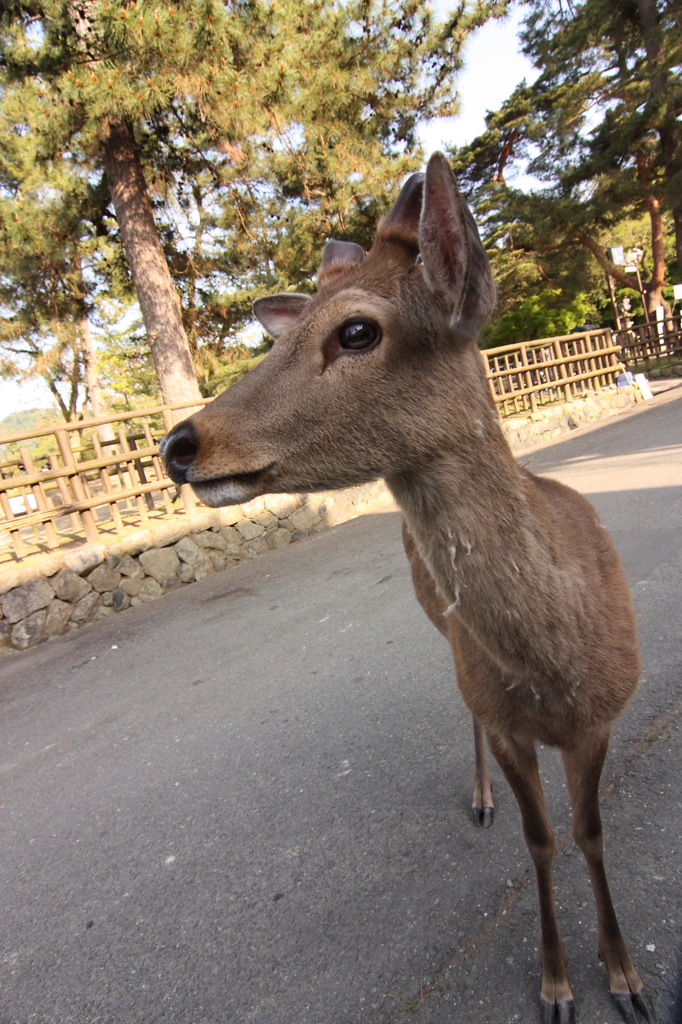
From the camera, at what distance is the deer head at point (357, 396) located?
1627mm

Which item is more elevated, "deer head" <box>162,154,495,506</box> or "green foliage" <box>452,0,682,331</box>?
"green foliage" <box>452,0,682,331</box>

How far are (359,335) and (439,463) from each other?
0.41 m

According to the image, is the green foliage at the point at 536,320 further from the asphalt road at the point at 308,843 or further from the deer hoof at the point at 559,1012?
the deer hoof at the point at 559,1012

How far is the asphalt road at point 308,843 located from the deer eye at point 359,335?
1912 millimetres

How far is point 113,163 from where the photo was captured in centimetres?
988

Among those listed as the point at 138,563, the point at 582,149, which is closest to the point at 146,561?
the point at 138,563

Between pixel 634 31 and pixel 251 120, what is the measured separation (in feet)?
58.3

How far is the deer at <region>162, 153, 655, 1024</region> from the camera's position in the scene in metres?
1.65

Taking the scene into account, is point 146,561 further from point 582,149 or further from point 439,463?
point 582,149

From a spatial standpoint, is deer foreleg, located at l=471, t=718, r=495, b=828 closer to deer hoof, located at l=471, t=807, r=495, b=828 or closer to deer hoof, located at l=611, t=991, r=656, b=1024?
deer hoof, located at l=471, t=807, r=495, b=828

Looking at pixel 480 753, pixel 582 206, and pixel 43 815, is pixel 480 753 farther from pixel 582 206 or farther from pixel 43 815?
pixel 582 206

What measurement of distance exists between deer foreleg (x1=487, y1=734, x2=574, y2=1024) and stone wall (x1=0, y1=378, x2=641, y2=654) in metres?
5.47

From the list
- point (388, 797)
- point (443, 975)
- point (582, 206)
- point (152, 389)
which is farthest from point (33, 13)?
point (152, 389)

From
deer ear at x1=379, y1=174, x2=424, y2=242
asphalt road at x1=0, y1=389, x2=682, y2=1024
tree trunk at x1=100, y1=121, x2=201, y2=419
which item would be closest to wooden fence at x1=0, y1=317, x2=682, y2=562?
tree trunk at x1=100, y1=121, x2=201, y2=419
